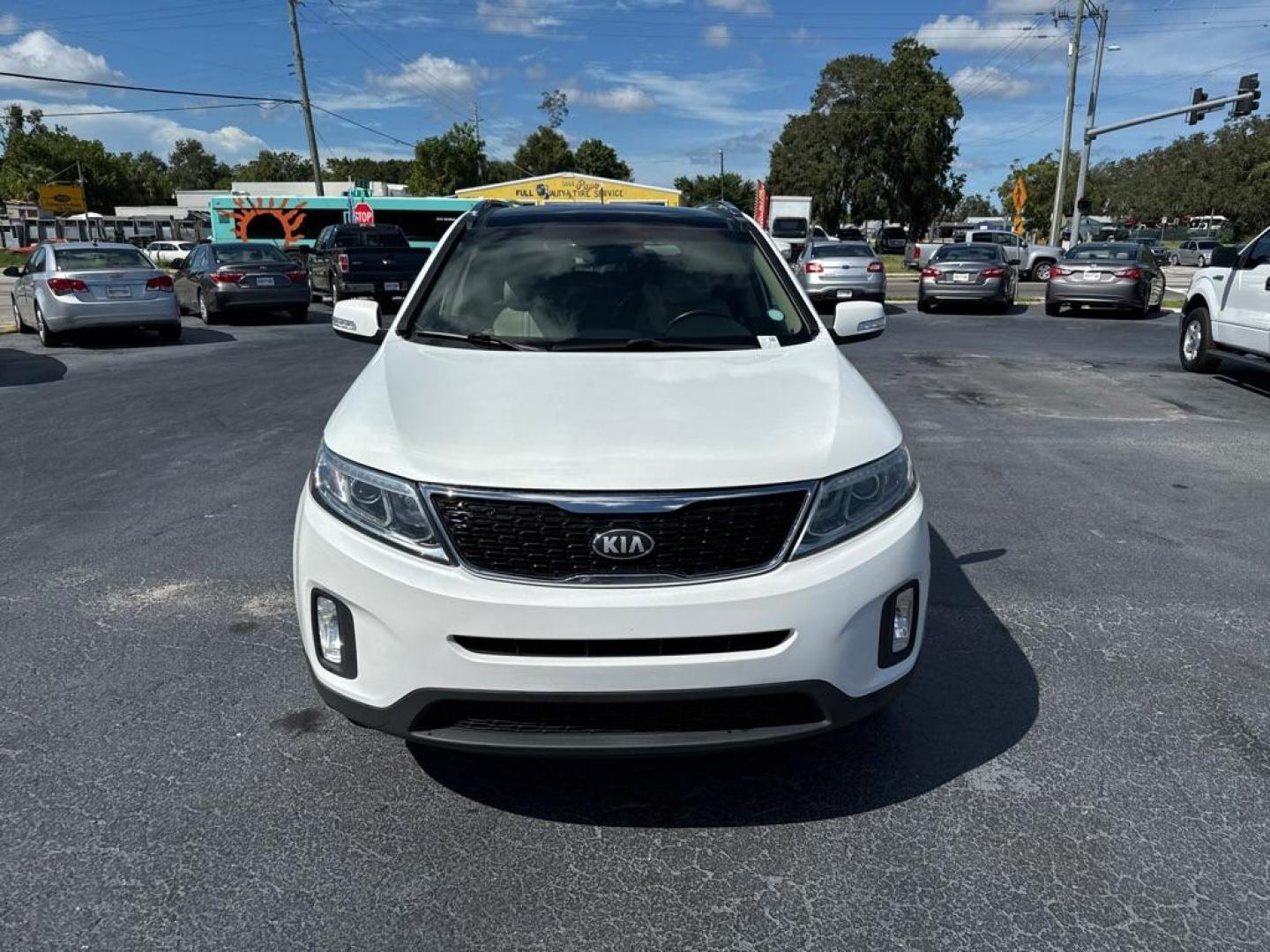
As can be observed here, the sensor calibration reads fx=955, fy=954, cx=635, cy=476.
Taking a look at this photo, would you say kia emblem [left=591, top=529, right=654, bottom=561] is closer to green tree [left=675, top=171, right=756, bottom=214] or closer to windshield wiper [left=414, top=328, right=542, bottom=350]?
windshield wiper [left=414, top=328, right=542, bottom=350]

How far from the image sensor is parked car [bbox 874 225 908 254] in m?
62.9

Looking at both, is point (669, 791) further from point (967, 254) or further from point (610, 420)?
point (967, 254)

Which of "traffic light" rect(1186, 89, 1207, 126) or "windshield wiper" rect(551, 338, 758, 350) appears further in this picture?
"traffic light" rect(1186, 89, 1207, 126)

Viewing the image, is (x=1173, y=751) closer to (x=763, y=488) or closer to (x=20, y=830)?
(x=763, y=488)

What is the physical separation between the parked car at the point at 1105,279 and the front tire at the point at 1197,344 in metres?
7.49

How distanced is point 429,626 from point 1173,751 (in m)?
2.47

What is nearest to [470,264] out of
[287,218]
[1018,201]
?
[1018,201]

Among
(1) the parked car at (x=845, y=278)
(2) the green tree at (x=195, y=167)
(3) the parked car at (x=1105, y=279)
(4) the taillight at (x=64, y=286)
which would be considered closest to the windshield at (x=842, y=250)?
(1) the parked car at (x=845, y=278)

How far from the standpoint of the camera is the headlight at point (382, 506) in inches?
100

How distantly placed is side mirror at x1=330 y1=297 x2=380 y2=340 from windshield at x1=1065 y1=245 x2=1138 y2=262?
18619mm

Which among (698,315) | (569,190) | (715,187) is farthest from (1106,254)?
(715,187)

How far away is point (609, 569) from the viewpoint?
2.49 m

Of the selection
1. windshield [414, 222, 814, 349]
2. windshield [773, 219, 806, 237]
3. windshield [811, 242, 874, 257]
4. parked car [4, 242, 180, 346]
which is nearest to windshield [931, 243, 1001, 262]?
windshield [811, 242, 874, 257]

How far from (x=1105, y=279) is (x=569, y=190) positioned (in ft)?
114
